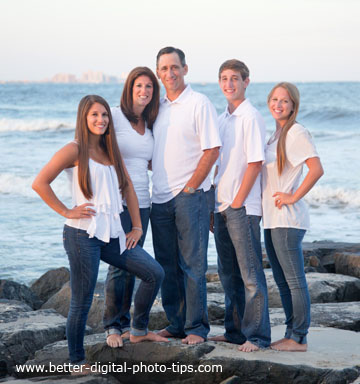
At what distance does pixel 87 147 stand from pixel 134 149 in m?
0.40

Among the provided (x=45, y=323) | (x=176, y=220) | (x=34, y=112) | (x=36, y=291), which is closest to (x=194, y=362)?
(x=176, y=220)

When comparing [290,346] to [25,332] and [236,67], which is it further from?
[25,332]

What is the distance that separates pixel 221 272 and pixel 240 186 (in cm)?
68

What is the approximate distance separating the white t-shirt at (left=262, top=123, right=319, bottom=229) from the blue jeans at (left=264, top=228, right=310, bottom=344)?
0.07 metres

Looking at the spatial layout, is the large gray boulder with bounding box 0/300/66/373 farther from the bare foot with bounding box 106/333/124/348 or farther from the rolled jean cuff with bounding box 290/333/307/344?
the rolled jean cuff with bounding box 290/333/307/344

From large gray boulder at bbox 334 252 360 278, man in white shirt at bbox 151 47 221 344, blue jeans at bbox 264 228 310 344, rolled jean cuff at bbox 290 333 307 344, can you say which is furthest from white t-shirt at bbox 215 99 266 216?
large gray boulder at bbox 334 252 360 278

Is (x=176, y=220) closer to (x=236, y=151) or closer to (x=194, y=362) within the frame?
(x=236, y=151)

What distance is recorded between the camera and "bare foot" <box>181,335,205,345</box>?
431 centimetres

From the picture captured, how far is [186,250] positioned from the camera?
4.34 metres

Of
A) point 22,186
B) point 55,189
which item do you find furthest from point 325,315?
point 22,186

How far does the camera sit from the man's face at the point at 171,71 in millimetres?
4324

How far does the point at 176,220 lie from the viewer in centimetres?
434

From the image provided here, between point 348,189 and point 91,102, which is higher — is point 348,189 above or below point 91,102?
below

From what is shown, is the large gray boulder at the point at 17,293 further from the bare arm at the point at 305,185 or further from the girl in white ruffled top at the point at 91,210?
the bare arm at the point at 305,185
